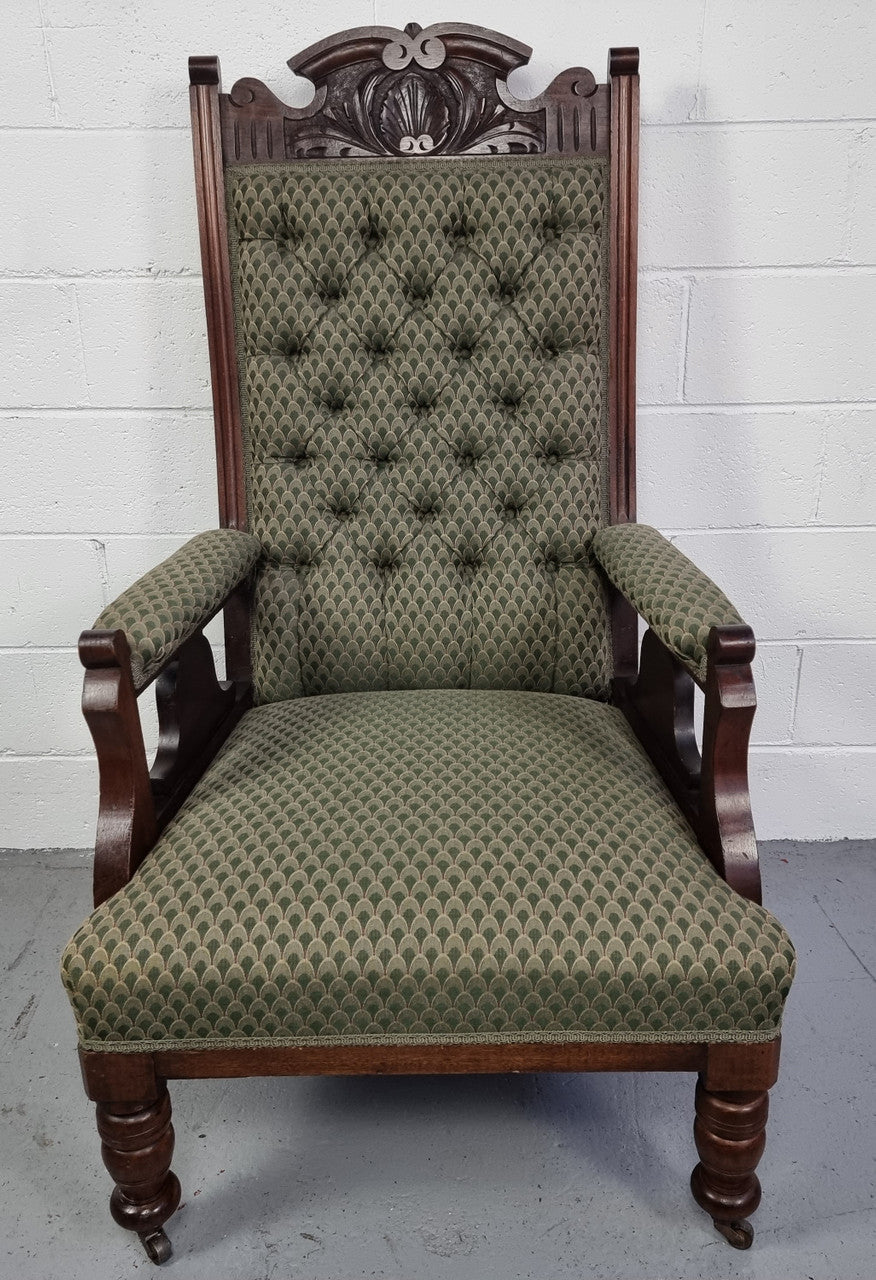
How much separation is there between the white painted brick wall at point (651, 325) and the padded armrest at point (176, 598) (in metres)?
0.45

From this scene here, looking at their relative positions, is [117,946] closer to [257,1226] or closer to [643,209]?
[257,1226]

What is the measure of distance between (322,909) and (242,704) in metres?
0.48

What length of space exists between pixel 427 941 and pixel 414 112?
105 centimetres

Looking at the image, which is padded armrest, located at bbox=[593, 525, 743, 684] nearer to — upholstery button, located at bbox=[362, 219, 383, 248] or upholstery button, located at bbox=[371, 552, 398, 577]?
upholstery button, located at bbox=[371, 552, 398, 577]

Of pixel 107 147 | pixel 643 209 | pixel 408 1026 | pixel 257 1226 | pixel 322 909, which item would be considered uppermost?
pixel 107 147

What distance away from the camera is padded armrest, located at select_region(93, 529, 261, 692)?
3.06 ft

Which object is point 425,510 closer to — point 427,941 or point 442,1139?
point 427,941

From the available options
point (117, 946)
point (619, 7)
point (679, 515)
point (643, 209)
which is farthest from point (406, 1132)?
point (619, 7)

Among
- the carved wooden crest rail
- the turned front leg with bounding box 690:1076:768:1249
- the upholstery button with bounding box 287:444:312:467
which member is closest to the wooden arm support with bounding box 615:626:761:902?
the turned front leg with bounding box 690:1076:768:1249

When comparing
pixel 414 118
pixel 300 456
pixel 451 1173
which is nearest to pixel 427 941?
pixel 451 1173

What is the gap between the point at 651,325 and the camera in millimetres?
1518

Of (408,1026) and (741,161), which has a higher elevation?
(741,161)

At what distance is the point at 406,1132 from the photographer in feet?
3.80

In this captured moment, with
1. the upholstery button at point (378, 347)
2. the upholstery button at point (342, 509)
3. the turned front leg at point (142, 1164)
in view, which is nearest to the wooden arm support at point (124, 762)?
the turned front leg at point (142, 1164)
